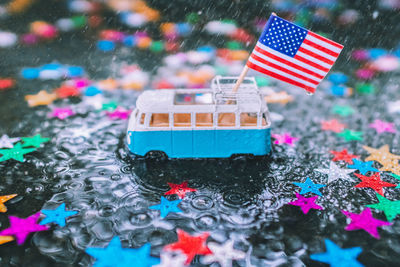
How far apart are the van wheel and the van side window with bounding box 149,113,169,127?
0.45 metres

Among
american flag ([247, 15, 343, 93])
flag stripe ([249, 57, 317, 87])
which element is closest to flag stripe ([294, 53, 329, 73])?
american flag ([247, 15, 343, 93])

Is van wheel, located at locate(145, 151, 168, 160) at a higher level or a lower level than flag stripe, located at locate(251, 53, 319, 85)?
lower

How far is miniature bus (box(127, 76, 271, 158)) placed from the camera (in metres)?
5.71

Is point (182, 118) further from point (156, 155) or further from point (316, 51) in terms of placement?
point (316, 51)

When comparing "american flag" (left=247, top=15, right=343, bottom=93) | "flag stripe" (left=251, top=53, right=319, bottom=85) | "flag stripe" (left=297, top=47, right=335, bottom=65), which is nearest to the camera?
"american flag" (left=247, top=15, right=343, bottom=93)

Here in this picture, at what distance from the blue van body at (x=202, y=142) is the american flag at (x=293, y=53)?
38.5 inches

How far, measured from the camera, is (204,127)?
5.75 meters

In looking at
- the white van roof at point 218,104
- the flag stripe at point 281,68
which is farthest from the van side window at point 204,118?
the flag stripe at point 281,68

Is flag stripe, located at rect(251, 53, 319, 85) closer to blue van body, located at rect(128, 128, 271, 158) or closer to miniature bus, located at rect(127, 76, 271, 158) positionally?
miniature bus, located at rect(127, 76, 271, 158)

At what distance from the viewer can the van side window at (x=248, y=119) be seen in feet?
19.6

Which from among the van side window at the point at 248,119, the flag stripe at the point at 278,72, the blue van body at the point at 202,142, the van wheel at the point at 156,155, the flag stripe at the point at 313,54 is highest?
the flag stripe at the point at 313,54

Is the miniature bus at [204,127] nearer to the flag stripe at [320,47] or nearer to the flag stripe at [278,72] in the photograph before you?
the flag stripe at [278,72]

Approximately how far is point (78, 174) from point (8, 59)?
19.0 ft

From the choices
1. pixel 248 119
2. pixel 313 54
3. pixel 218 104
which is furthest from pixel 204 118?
pixel 313 54
